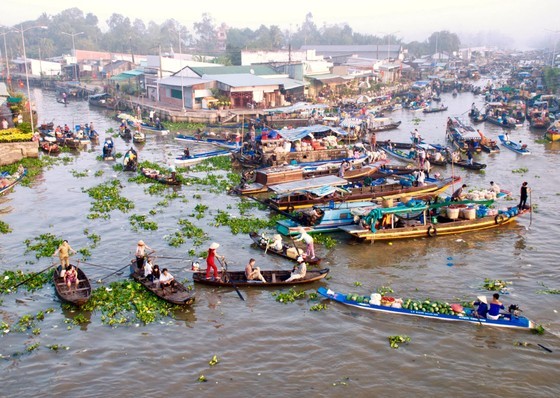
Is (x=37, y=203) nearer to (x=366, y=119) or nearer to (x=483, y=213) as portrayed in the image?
(x=483, y=213)

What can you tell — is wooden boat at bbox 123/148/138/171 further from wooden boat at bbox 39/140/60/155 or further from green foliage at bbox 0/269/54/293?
green foliage at bbox 0/269/54/293

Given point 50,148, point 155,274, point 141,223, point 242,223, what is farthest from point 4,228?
point 50,148

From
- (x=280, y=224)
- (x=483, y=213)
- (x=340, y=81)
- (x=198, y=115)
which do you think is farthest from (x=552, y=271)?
(x=340, y=81)

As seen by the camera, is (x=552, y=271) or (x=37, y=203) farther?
(x=37, y=203)

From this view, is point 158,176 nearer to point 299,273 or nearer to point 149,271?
point 149,271

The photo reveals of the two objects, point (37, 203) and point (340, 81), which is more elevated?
point (340, 81)

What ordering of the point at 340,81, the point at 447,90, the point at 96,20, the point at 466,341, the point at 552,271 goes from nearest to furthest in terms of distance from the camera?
the point at 466,341
the point at 552,271
the point at 340,81
the point at 447,90
the point at 96,20
